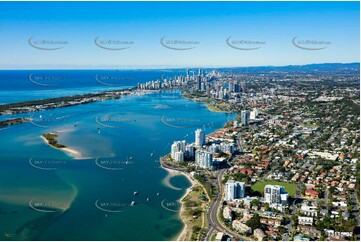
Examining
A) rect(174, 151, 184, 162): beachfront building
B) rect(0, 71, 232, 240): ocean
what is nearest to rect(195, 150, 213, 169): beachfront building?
rect(174, 151, 184, 162): beachfront building

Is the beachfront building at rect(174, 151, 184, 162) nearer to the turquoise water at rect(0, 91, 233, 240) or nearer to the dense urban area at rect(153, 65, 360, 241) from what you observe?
the dense urban area at rect(153, 65, 360, 241)

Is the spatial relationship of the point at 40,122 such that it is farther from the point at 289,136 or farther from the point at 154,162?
the point at 289,136

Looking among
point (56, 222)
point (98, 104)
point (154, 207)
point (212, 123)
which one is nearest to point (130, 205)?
point (154, 207)

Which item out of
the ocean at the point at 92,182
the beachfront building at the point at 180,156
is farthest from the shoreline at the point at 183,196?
the beachfront building at the point at 180,156

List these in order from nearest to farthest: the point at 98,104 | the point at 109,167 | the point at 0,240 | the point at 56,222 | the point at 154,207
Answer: the point at 0,240
the point at 56,222
the point at 154,207
the point at 109,167
the point at 98,104

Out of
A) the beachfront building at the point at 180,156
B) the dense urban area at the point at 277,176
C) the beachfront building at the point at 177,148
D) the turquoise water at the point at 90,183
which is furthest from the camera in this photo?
the beachfront building at the point at 177,148

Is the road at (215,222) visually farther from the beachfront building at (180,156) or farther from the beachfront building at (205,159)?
the beachfront building at (180,156)

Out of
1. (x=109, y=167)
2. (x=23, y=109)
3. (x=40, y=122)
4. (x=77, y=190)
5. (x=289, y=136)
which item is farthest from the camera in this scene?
(x=23, y=109)
